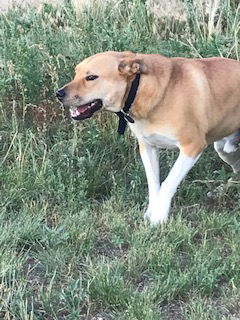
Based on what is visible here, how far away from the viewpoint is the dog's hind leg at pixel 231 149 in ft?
17.7

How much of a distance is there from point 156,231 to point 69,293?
985 millimetres

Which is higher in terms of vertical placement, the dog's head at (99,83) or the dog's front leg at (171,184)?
the dog's head at (99,83)

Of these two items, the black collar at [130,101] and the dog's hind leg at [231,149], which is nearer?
the black collar at [130,101]

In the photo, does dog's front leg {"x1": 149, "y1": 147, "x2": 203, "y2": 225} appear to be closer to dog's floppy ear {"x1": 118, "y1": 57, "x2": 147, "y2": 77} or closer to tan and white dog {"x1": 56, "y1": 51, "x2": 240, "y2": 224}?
tan and white dog {"x1": 56, "y1": 51, "x2": 240, "y2": 224}

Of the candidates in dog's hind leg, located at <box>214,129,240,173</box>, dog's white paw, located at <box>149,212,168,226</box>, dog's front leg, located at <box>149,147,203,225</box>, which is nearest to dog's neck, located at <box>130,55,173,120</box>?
dog's front leg, located at <box>149,147,203,225</box>

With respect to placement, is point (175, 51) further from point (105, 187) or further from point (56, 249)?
point (56, 249)

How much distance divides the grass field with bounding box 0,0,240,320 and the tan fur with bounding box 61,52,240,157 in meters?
0.56

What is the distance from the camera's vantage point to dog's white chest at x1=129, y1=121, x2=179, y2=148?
481cm

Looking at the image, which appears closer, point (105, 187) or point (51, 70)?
point (105, 187)

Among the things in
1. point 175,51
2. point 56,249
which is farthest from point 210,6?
point 56,249

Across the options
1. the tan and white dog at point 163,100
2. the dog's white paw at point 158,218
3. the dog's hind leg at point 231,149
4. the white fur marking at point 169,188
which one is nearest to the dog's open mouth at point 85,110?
the tan and white dog at point 163,100

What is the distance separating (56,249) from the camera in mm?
4340

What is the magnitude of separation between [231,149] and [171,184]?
0.77m

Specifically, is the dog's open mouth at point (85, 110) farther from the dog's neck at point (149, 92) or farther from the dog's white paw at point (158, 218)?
the dog's white paw at point (158, 218)
